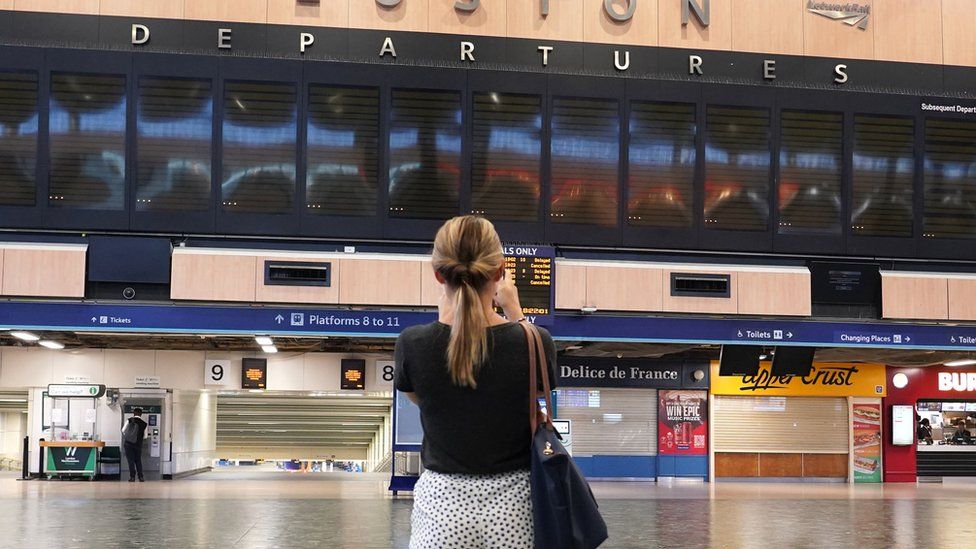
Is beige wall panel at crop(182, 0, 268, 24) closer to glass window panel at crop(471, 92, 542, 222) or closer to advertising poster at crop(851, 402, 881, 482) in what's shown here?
glass window panel at crop(471, 92, 542, 222)

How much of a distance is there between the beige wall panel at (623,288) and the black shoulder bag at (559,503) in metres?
12.8

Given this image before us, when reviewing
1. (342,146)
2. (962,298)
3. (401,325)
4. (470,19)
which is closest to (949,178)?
(962,298)

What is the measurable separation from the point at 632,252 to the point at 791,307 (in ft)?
8.42

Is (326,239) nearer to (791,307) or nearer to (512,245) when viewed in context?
(512,245)

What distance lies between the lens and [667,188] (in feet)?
49.8

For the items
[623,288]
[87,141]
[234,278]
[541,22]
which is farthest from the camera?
[541,22]

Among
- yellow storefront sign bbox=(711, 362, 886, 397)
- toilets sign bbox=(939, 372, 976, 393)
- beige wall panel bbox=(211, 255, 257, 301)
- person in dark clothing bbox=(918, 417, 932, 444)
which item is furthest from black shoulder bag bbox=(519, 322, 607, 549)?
toilets sign bbox=(939, 372, 976, 393)

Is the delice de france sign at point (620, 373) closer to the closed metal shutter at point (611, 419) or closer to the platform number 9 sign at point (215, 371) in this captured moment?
the closed metal shutter at point (611, 419)

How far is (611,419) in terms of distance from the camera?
23422mm

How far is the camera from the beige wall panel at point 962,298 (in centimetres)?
1638

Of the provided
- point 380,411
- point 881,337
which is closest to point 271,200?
point 881,337

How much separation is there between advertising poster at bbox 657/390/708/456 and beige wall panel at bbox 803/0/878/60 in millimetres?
9237

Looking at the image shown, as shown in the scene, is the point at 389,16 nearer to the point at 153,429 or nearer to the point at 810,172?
the point at 810,172

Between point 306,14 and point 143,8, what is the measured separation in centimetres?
222
